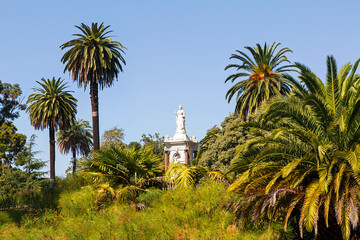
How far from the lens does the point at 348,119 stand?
15.3 m

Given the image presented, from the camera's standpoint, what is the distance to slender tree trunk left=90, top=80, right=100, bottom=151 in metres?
35.5

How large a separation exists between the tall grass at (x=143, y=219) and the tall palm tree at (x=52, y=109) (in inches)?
803

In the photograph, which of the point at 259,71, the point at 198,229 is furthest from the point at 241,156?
the point at 259,71

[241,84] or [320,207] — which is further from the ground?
[241,84]

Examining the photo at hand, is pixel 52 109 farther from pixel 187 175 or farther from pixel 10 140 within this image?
pixel 187 175

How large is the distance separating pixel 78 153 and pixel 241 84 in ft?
121

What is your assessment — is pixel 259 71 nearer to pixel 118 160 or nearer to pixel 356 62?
pixel 118 160

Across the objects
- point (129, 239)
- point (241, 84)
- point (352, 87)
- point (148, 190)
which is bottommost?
point (129, 239)

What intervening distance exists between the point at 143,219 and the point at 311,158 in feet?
30.8

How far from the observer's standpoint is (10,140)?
52.2 metres

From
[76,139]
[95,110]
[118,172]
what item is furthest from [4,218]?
[76,139]

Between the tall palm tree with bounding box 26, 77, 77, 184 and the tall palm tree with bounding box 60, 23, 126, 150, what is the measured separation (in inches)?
299

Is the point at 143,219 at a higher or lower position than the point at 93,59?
lower

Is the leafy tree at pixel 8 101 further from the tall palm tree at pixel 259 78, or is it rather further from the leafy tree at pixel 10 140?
the tall palm tree at pixel 259 78
